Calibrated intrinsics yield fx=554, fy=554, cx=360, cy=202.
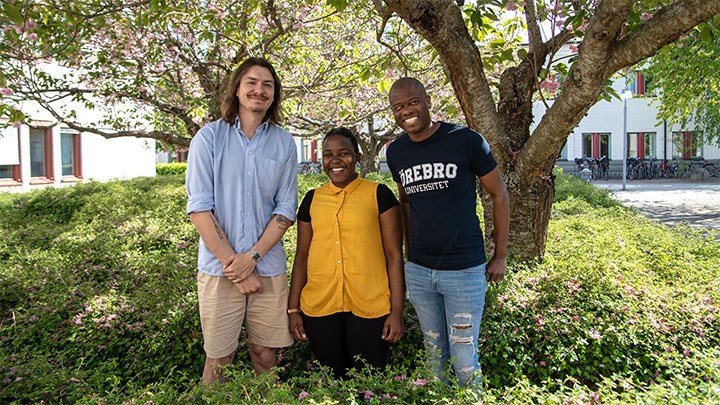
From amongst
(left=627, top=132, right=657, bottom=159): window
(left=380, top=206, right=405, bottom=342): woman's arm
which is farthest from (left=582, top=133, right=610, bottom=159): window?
(left=380, top=206, right=405, bottom=342): woman's arm

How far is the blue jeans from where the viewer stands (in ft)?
8.86

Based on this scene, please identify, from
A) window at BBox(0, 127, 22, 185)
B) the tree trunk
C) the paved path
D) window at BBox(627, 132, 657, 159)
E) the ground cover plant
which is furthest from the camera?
window at BBox(627, 132, 657, 159)

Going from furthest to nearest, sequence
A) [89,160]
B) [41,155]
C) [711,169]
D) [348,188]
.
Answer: [711,169] < [89,160] < [41,155] < [348,188]

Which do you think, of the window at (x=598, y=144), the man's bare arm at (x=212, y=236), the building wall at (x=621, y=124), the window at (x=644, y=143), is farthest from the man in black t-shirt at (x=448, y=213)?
the window at (x=644, y=143)

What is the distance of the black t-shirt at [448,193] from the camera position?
2.67 m

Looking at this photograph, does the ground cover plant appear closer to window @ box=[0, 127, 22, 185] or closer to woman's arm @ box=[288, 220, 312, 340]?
woman's arm @ box=[288, 220, 312, 340]

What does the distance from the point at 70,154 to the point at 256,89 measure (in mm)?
19103

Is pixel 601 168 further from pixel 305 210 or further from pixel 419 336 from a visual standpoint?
pixel 305 210

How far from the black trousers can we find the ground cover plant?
13 cm

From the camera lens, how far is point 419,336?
3.63 m

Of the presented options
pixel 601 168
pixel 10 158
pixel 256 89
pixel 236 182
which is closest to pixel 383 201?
pixel 236 182

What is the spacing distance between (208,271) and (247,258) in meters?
0.22

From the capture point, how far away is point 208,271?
2.75 m

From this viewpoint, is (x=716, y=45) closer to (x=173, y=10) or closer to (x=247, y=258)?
(x=173, y=10)
